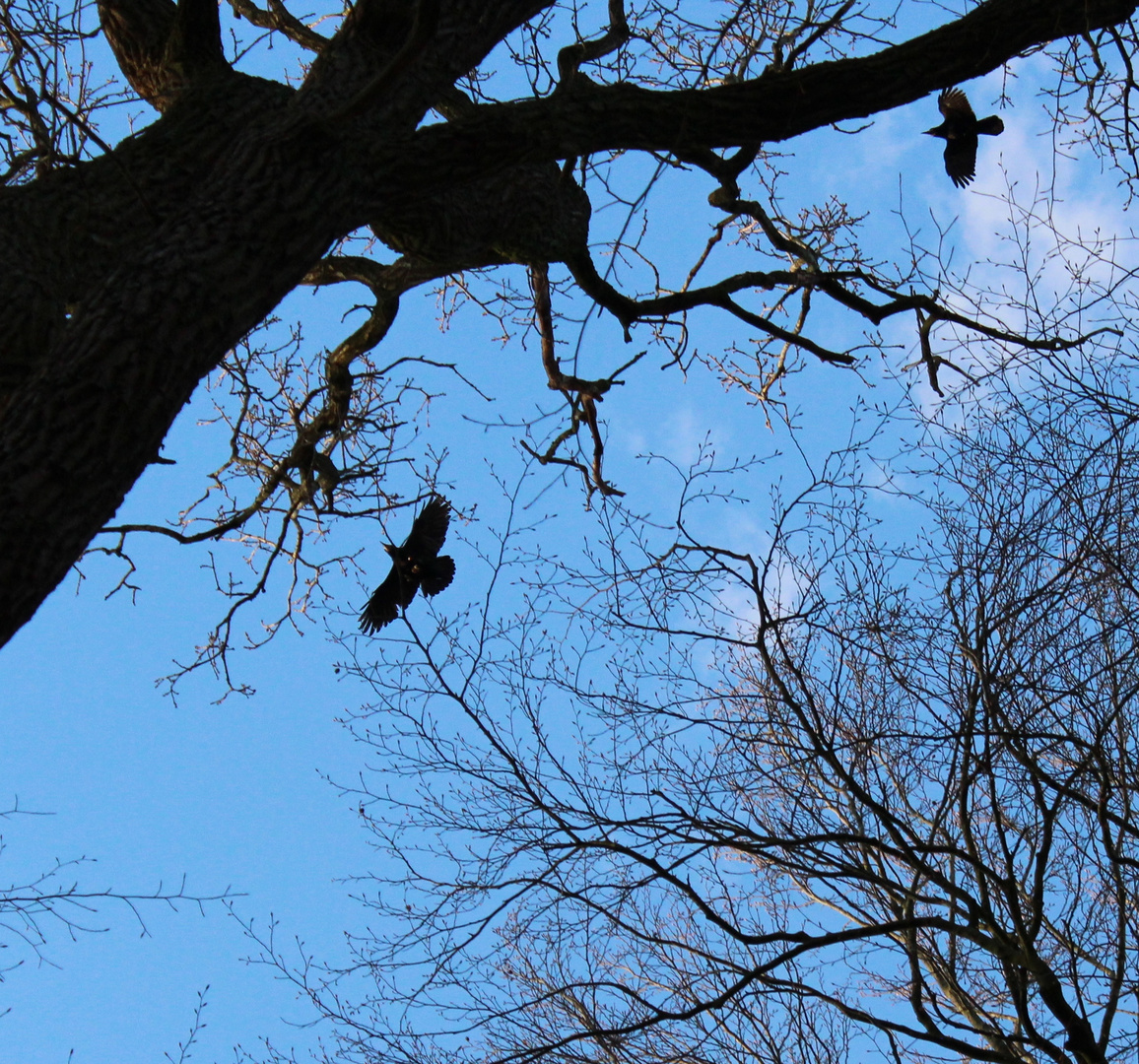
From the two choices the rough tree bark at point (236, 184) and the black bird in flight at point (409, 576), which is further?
the black bird in flight at point (409, 576)

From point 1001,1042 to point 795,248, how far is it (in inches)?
131

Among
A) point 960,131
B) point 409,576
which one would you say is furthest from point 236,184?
point 960,131

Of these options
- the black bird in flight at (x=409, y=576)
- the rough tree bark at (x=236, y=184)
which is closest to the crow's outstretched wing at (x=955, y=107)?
the rough tree bark at (x=236, y=184)

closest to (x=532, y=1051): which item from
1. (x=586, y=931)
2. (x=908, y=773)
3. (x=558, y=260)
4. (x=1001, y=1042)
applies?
(x=586, y=931)

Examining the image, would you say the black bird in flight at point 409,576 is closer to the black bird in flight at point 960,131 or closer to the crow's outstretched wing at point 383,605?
the crow's outstretched wing at point 383,605

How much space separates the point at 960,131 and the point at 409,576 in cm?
296

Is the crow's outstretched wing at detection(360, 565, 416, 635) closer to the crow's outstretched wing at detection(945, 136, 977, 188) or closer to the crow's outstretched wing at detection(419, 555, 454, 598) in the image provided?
the crow's outstretched wing at detection(419, 555, 454, 598)

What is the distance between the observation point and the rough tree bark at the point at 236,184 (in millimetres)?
1956

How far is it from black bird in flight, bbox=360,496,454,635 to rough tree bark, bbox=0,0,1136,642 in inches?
49.3

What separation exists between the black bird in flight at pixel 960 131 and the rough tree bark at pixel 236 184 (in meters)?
1.33

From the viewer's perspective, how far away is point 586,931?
11.3 feet

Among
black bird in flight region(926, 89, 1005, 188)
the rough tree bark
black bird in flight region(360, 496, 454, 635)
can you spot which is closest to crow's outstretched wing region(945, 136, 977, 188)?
black bird in flight region(926, 89, 1005, 188)

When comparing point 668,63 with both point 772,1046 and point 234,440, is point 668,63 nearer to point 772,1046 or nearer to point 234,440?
point 234,440

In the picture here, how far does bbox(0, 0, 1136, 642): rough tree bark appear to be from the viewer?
6.42 ft
